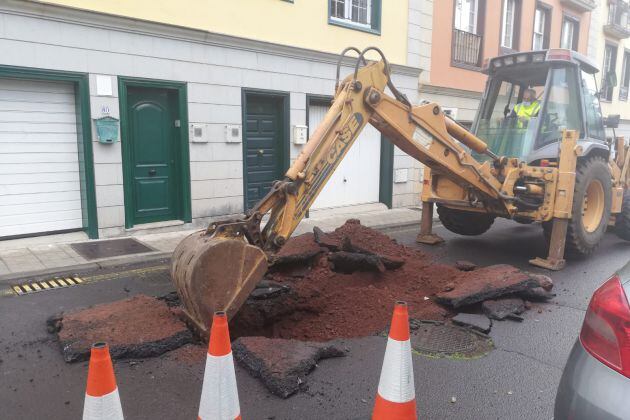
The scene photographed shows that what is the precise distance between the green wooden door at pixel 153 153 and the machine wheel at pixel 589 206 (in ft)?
21.6

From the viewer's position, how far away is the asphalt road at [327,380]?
321 cm

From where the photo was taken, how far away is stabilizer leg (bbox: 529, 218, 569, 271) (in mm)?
6742

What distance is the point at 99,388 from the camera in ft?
7.17

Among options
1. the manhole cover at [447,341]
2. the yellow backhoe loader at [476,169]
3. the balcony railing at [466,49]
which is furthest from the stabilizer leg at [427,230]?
the balcony railing at [466,49]

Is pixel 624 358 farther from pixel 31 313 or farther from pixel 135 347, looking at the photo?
pixel 31 313

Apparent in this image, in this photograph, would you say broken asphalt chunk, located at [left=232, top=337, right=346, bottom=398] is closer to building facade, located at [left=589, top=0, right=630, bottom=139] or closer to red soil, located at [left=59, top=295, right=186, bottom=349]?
red soil, located at [left=59, top=295, right=186, bottom=349]

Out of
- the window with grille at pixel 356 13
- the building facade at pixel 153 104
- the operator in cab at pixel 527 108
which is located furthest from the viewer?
the window with grille at pixel 356 13

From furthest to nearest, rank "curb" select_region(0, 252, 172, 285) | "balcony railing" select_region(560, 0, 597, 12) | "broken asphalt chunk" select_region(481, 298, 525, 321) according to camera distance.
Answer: "balcony railing" select_region(560, 0, 597, 12) < "curb" select_region(0, 252, 172, 285) < "broken asphalt chunk" select_region(481, 298, 525, 321)

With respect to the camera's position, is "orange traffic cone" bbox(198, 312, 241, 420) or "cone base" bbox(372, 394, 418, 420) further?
"cone base" bbox(372, 394, 418, 420)

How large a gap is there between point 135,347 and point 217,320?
1.69 metres

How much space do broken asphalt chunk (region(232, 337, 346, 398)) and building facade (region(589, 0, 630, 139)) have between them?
19.6 meters

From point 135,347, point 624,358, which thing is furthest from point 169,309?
point 624,358

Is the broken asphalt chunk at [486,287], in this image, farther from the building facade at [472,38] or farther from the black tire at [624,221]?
the building facade at [472,38]

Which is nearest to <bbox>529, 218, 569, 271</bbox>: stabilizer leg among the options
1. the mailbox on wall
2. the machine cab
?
the machine cab
